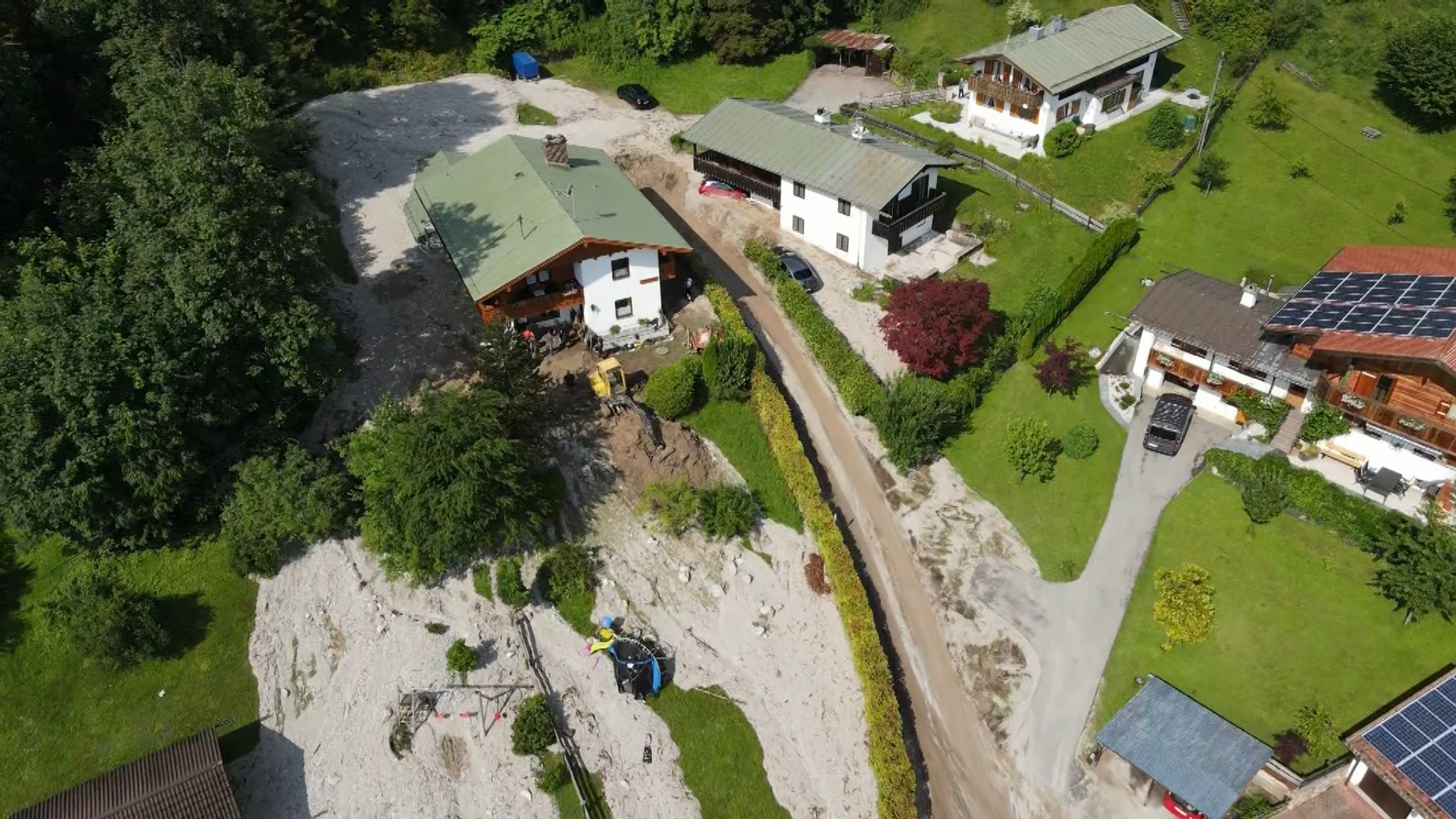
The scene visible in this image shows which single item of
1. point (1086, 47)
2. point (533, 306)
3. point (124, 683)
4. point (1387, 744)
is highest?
point (1086, 47)

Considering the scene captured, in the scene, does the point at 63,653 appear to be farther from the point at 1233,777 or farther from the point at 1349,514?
the point at 1349,514

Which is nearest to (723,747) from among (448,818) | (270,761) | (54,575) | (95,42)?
(448,818)

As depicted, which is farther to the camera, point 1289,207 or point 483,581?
point 1289,207

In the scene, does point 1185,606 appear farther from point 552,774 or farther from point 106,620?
point 106,620

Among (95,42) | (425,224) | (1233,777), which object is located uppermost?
(95,42)

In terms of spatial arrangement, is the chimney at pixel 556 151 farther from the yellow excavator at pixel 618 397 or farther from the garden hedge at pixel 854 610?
the garden hedge at pixel 854 610

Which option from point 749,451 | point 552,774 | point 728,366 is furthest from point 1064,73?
point 552,774

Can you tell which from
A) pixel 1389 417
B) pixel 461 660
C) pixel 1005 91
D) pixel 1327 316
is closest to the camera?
pixel 461 660
